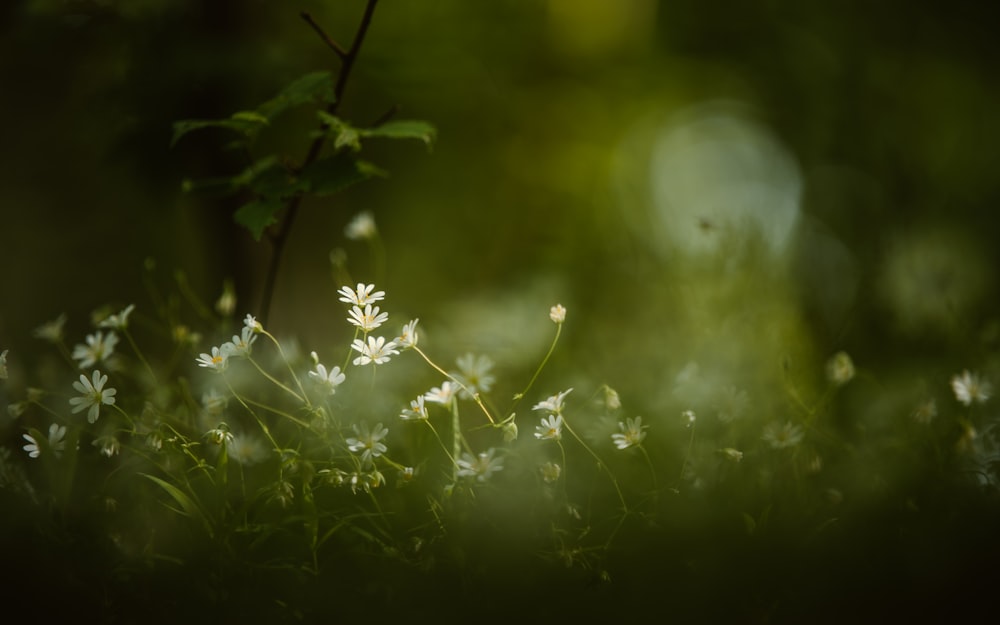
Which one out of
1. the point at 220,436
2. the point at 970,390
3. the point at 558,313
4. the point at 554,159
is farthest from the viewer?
the point at 554,159

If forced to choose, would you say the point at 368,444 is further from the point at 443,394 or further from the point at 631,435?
the point at 631,435

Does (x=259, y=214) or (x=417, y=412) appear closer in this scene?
(x=417, y=412)

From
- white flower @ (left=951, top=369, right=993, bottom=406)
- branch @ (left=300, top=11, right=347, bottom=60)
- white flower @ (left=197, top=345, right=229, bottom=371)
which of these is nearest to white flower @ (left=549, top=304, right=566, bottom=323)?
white flower @ (left=197, top=345, right=229, bottom=371)

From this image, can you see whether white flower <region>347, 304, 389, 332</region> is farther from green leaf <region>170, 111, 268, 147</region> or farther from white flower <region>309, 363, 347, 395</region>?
green leaf <region>170, 111, 268, 147</region>

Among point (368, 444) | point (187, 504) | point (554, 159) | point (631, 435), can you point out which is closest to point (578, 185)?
point (554, 159)

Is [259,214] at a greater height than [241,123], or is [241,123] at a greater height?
[241,123]

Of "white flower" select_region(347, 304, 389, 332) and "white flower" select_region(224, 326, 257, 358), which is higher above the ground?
"white flower" select_region(347, 304, 389, 332)
